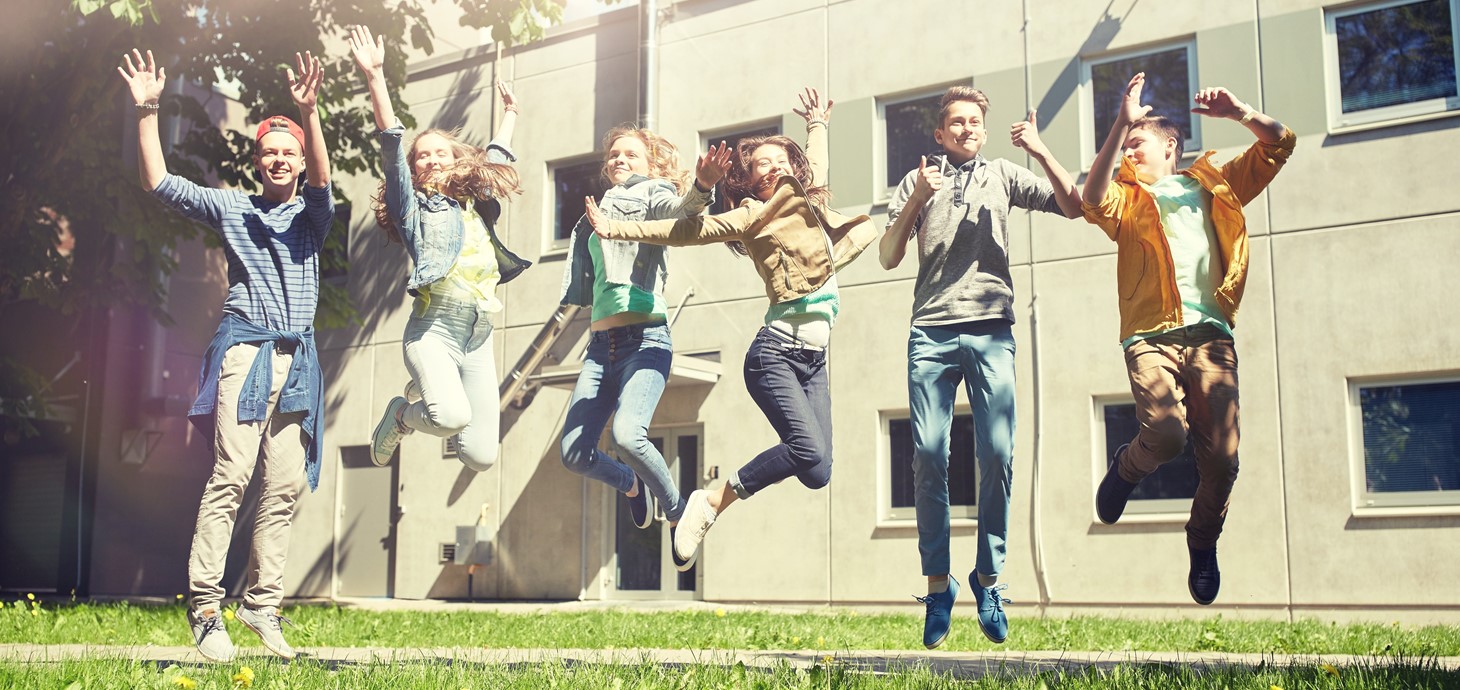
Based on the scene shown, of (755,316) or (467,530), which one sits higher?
(755,316)

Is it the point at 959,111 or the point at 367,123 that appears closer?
the point at 959,111

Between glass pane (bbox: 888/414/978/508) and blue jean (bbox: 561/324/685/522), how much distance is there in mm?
8625

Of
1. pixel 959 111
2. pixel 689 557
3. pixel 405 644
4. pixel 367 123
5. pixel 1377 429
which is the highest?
pixel 367 123

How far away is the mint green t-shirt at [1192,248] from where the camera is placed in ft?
17.9

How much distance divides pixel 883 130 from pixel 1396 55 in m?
5.30

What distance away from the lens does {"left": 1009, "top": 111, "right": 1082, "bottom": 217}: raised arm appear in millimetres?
5371

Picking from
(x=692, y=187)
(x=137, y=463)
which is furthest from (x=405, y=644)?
(x=137, y=463)

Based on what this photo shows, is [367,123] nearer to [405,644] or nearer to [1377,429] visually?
[405,644]

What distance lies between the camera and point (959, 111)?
5.98 m

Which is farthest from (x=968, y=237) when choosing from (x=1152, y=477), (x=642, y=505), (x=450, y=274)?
(x=1152, y=477)

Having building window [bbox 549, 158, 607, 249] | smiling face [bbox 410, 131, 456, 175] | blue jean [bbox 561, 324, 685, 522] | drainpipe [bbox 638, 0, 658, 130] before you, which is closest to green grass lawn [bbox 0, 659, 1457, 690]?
blue jean [bbox 561, 324, 685, 522]

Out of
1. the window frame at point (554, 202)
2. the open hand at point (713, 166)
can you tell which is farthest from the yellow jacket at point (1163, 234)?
the window frame at point (554, 202)

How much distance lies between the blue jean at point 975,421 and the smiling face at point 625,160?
1.77 meters

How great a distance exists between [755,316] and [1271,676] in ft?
38.5
